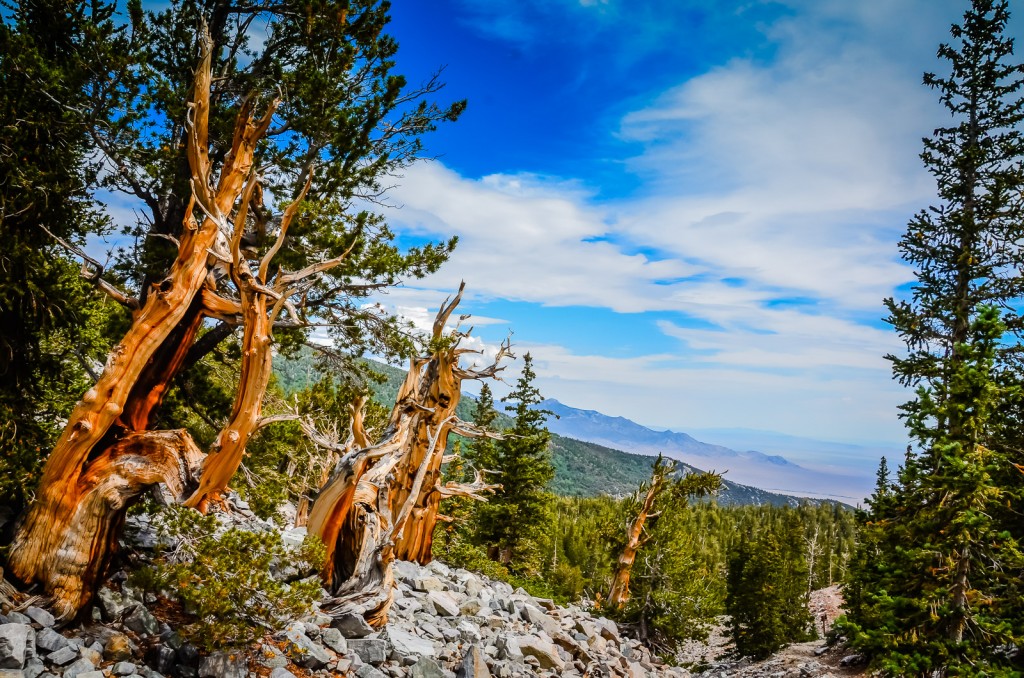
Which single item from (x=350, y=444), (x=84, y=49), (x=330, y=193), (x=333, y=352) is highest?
(x=84, y=49)

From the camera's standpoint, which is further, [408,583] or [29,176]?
[408,583]

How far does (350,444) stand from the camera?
10305 mm

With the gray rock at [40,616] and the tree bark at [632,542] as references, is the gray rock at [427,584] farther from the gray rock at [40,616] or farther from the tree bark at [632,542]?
the tree bark at [632,542]

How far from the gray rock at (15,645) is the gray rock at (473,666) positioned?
4481 mm

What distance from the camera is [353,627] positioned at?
6832 millimetres

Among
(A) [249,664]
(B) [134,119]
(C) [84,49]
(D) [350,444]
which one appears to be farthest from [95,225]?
(A) [249,664]

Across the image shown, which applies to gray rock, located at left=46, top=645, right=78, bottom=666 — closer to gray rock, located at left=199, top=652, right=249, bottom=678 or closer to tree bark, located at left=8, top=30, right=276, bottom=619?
tree bark, located at left=8, top=30, right=276, bottom=619

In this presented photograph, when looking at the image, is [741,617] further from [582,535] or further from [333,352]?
[582,535]

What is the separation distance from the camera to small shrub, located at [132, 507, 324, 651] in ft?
15.1

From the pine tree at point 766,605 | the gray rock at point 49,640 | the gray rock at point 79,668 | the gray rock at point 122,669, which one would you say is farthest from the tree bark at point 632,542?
the gray rock at point 49,640

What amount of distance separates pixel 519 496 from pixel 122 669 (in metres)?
20.1

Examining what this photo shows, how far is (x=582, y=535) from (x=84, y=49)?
65.5 meters

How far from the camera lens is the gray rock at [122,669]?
4227 millimetres

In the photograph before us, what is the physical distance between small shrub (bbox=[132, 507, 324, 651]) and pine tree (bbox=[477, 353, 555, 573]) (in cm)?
1777
